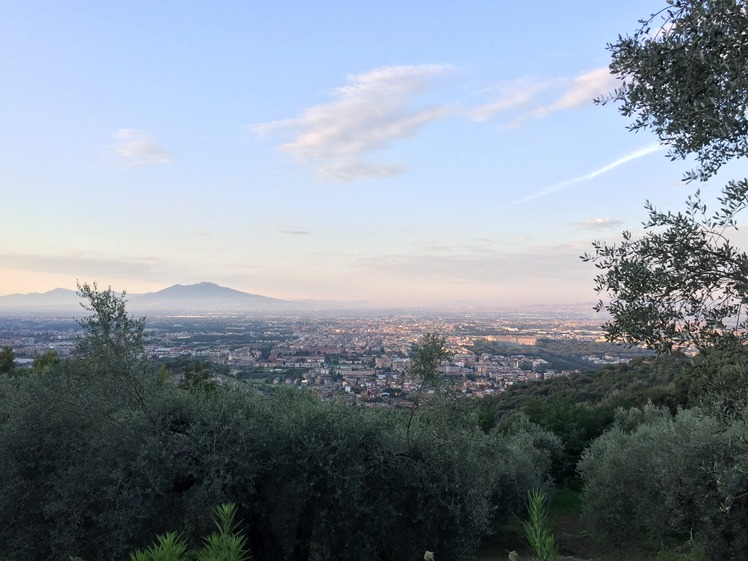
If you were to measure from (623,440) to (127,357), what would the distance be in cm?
1506

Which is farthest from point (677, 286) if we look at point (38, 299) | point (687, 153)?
point (38, 299)

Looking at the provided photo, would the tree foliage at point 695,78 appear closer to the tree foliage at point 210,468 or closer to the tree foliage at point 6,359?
the tree foliage at point 210,468

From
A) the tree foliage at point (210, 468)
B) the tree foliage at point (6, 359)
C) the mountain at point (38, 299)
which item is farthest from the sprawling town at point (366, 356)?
the mountain at point (38, 299)

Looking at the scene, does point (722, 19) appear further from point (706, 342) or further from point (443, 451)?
point (443, 451)

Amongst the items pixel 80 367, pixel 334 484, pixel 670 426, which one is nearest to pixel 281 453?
pixel 334 484

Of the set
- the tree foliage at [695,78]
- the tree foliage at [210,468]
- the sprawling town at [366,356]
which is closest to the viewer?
the tree foliage at [695,78]

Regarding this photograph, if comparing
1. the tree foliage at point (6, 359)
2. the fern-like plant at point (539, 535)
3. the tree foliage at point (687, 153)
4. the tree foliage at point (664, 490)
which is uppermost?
the tree foliage at point (687, 153)

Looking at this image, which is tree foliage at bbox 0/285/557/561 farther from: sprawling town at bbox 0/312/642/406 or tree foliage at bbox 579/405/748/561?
tree foliage at bbox 579/405/748/561

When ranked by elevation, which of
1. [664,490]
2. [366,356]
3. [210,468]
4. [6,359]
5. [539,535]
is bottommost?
[664,490]

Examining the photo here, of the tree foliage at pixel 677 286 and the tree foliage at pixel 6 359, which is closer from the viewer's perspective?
the tree foliage at pixel 677 286

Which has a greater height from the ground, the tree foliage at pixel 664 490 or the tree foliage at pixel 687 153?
the tree foliage at pixel 687 153

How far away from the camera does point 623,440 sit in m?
16.0

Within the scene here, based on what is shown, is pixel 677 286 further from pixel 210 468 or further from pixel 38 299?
pixel 38 299

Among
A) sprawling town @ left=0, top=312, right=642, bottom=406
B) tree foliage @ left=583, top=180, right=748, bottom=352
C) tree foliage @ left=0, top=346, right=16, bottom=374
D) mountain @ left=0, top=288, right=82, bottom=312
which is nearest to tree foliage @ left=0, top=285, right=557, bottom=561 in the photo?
sprawling town @ left=0, top=312, right=642, bottom=406
